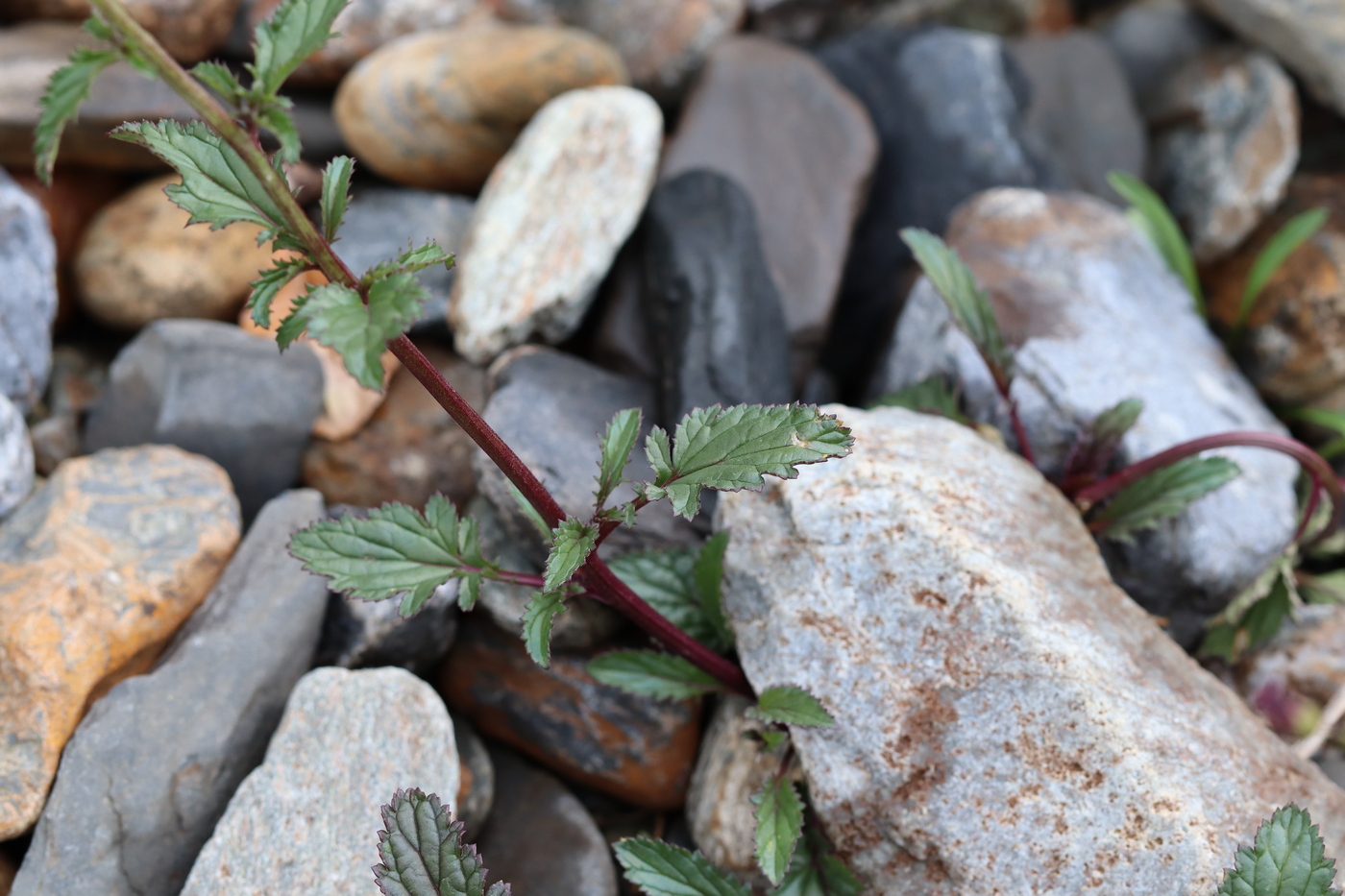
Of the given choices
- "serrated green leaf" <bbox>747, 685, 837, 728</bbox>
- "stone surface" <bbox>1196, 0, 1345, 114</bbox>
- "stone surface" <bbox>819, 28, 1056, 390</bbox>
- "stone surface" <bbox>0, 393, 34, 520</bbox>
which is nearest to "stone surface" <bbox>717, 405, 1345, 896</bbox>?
"serrated green leaf" <bbox>747, 685, 837, 728</bbox>

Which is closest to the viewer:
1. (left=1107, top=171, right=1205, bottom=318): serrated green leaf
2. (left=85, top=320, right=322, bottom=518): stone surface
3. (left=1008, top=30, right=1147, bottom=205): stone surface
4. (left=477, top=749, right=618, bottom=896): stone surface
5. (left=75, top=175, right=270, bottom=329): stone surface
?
(left=477, top=749, right=618, bottom=896): stone surface

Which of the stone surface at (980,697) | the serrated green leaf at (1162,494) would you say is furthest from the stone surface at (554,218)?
the serrated green leaf at (1162,494)

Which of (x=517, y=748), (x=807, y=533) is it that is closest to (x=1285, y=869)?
(x=807, y=533)

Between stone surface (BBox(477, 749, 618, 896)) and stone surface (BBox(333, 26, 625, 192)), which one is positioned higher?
stone surface (BBox(333, 26, 625, 192))

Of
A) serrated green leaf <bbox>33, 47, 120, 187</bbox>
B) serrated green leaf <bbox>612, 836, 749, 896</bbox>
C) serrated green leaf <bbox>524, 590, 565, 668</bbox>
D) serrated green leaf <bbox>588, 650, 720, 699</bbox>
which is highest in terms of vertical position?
serrated green leaf <bbox>33, 47, 120, 187</bbox>

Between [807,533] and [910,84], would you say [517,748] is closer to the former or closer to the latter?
[807,533]

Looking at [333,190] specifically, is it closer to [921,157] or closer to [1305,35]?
[921,157]

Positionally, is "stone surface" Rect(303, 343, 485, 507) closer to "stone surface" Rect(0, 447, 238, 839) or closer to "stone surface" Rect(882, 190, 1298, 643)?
"stone surface" Rect(0, 447, 238, 839)
